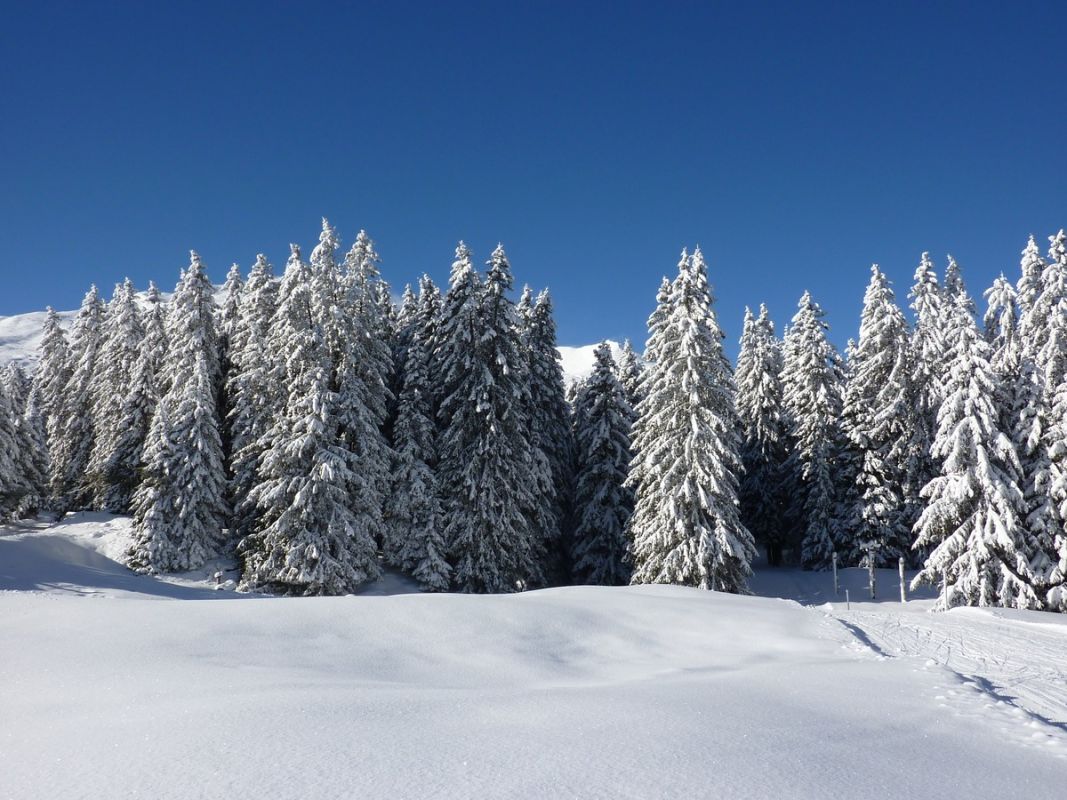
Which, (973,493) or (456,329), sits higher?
(456,329)

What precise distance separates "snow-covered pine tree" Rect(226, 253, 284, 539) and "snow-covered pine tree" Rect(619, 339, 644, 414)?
21138mm

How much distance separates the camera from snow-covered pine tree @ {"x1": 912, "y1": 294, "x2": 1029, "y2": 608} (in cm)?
2281

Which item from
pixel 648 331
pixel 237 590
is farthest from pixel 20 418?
pixel 648 331

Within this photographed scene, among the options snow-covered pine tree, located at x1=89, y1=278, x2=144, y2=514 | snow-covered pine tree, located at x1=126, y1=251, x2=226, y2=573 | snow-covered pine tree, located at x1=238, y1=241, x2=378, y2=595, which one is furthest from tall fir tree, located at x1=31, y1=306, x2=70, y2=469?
snow-covered pine tree, located at x1=238, y1=241, x2=378, y2=595

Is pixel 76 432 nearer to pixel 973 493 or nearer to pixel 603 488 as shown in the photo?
pixel 603 488

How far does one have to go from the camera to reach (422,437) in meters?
28.5

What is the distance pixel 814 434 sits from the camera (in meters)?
36.3

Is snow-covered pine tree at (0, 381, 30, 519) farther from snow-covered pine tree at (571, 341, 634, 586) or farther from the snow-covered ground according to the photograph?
snow-covered pine tree at (571, 341, 634, 586)

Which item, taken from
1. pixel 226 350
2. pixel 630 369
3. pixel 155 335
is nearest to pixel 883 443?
pixel 630 369

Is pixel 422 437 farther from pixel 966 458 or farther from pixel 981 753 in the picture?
pixel 981 753

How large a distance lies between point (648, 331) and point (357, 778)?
2521 cm

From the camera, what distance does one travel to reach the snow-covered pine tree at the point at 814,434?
35.9m

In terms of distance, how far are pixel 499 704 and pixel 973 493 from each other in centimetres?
2314

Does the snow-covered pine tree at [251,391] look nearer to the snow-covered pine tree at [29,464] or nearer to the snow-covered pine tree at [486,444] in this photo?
the snow-covered pine tree at [486,444]
